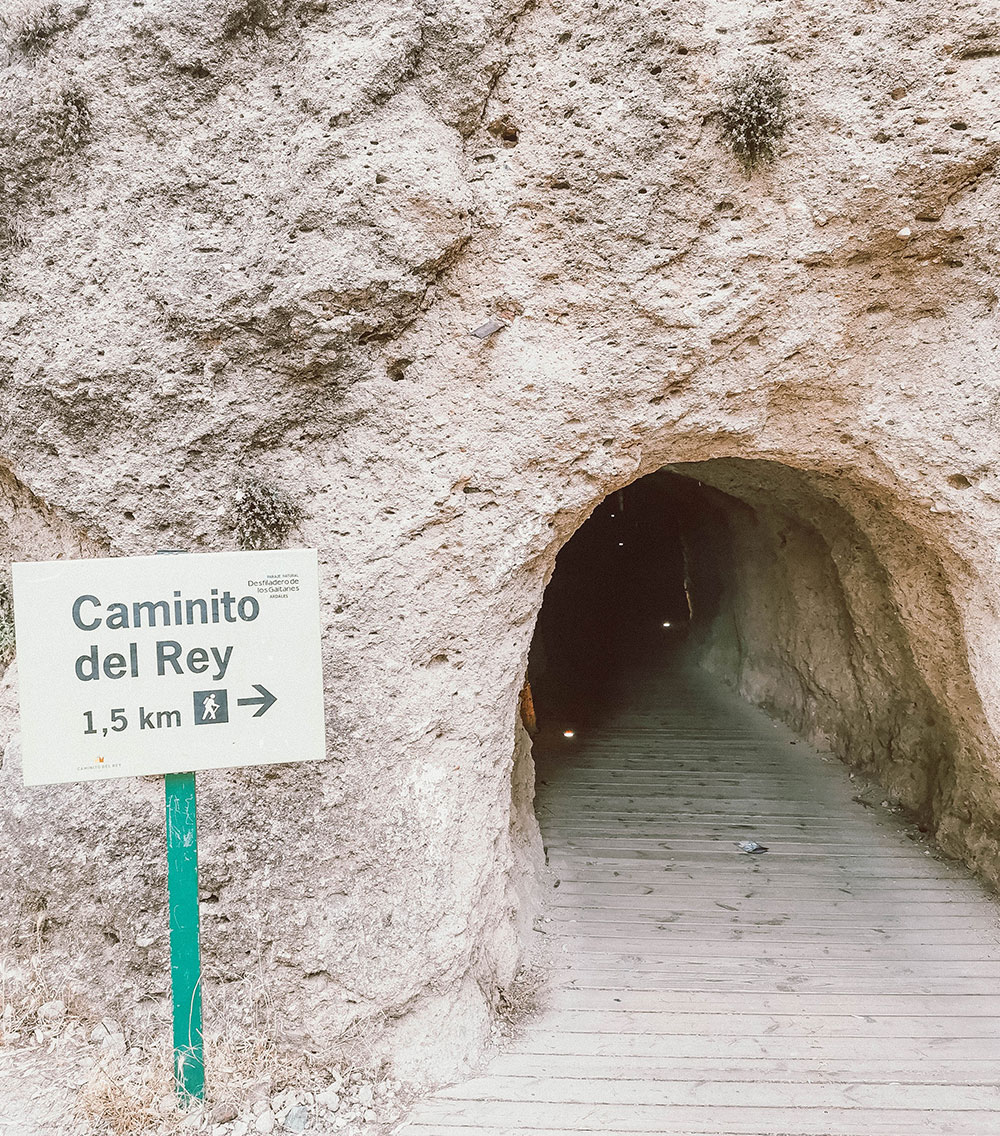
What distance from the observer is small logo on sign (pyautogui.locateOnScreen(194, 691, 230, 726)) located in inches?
85.0

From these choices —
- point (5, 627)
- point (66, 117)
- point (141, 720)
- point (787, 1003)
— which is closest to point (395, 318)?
point (66, 117)

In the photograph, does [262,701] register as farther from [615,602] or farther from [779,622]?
[615,602]

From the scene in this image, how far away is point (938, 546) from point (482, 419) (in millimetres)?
2066

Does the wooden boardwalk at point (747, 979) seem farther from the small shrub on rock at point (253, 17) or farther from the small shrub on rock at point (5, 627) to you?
the small shrub on rock at point (253, 17)

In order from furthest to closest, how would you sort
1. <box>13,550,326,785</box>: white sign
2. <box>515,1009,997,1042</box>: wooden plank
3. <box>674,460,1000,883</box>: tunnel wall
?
<box>674,460,1000,883</box>: tunnel wall < <box>515,1009,997,1042</box>: wooden plank < <box>13,550,326,785</box>: white sign

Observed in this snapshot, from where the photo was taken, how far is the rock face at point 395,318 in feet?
8.67

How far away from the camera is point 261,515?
274 cm

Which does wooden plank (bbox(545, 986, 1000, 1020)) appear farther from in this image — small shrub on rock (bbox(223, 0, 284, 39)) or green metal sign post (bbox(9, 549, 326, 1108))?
small shrub on rock (bbox(223, 0, 284, 39))

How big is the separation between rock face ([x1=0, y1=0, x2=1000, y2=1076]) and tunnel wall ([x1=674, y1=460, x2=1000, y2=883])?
3.07ft

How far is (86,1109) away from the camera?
7.95 feet

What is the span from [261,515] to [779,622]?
4.85 m

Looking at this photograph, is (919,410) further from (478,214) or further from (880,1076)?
(880,1076)

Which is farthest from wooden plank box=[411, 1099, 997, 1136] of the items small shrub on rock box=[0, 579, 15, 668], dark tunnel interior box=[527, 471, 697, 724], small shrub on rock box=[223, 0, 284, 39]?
dark tunnel interior box=[527, 471, 697, 724]

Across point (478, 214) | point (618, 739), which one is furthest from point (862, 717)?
point (478, 214)
